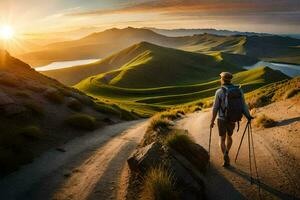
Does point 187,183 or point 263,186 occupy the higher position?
point 187,183

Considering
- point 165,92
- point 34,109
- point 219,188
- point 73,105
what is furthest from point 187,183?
point 165,92

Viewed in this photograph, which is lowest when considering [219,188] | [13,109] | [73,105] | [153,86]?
[219,188]

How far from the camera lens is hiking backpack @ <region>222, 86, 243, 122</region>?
11766 millimetres

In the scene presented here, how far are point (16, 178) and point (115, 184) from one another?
143 inches

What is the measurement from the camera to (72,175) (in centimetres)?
1268

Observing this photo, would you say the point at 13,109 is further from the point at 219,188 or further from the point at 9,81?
the point at 219,188

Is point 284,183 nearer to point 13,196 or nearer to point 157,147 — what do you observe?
point 157,147

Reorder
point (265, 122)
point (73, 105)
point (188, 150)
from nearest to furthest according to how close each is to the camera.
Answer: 1. point (188, 150)
2. point (265, 122)
3. point (73, 105)

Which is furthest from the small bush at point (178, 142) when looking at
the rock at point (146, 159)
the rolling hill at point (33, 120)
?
the rolling hill at point (33, 120)

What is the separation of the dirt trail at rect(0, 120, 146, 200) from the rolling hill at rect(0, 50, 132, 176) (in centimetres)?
79

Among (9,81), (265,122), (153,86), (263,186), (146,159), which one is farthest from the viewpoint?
(153,86)

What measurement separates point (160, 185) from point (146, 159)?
1.82m

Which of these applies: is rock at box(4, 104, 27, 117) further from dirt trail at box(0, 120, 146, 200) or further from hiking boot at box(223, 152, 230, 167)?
hiking boot at box(223, 152, 230, 167)

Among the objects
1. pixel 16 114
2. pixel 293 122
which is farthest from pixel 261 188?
pixel 16 114
